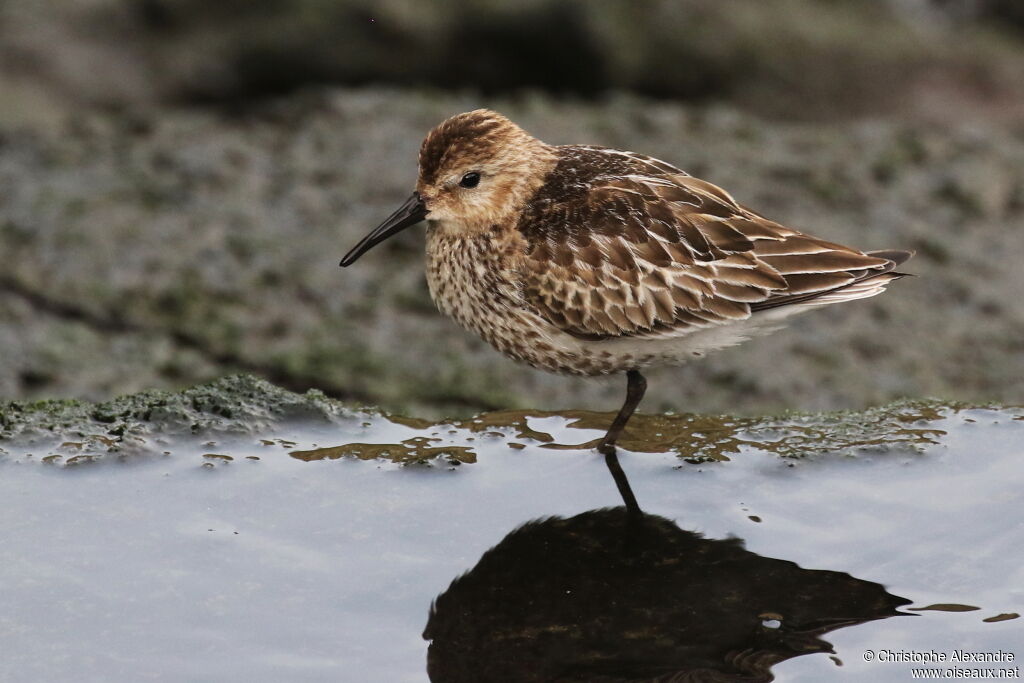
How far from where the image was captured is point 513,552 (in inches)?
193

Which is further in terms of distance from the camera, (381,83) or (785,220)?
(381,83)

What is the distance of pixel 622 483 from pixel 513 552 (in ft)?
2.46

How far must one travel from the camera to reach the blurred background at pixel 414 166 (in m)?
7.73

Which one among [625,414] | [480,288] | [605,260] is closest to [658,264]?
[605,260]

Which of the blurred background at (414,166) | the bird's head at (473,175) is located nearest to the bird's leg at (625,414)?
the bird's head at (473,175)

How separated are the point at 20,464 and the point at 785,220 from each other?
5.22 meters

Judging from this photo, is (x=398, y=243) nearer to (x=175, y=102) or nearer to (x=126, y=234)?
(x=126, y=234)

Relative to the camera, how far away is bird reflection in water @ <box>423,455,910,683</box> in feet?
13.9

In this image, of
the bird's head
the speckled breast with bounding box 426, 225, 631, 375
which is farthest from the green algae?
the bird's head

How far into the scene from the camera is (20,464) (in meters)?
5.43

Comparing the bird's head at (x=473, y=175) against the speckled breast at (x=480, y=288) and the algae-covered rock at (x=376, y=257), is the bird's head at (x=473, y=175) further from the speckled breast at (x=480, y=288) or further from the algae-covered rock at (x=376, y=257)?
the algae-covered rock at (x=376, y=257)

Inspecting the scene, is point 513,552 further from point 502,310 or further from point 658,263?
point 658,263

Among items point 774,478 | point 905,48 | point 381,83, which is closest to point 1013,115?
point 905,48

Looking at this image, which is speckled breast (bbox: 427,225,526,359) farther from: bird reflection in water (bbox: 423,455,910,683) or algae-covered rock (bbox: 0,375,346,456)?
bird reflection in water (bbox: 423,455,910,683)
